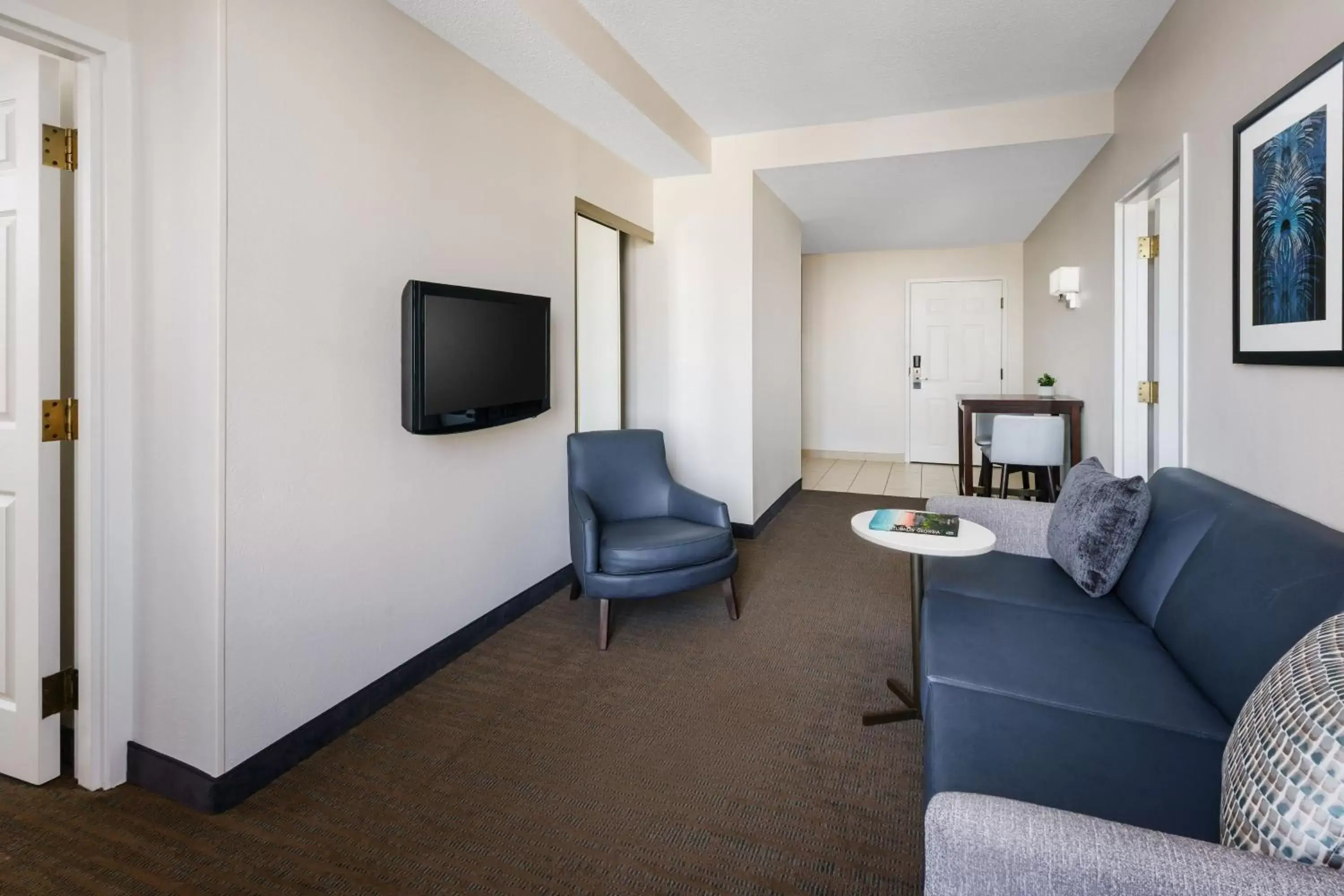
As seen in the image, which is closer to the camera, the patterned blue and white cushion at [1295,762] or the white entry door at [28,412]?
the patterned blue and white cushion at [1295,762]

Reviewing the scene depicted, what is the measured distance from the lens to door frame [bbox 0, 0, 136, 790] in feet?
5.85

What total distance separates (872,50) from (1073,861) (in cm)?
325

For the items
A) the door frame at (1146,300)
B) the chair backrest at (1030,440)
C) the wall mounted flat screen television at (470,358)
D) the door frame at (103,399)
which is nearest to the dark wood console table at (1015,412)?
the chair backrest at (1030,440)

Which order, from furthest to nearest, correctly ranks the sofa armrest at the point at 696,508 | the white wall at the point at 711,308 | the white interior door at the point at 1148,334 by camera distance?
the white wall at the point at 711,308 → the white interior door at the point at 1148,334 → the sofa armrest at the point at 696,508

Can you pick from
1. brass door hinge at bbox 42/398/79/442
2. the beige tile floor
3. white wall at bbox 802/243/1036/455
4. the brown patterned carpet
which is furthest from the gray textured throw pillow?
white wall at bbox 802/243/1036/455

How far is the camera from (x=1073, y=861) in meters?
0.87

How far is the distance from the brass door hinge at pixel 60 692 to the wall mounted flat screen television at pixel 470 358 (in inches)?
44.6

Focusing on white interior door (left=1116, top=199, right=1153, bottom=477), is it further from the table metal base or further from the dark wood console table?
the table metal base

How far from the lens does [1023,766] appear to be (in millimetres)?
1272

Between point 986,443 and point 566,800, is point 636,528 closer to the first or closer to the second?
point 566,800

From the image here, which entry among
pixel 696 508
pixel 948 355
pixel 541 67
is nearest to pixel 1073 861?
pixel 696 508

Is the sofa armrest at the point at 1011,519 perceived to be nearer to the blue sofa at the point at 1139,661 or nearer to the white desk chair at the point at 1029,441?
the blue sofa at the point at 1139,661

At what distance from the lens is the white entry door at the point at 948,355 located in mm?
7238

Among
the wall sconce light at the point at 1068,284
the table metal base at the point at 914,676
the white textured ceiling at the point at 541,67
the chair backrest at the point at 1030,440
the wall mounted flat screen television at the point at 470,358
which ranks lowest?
the table metal base at the point at 914,676
